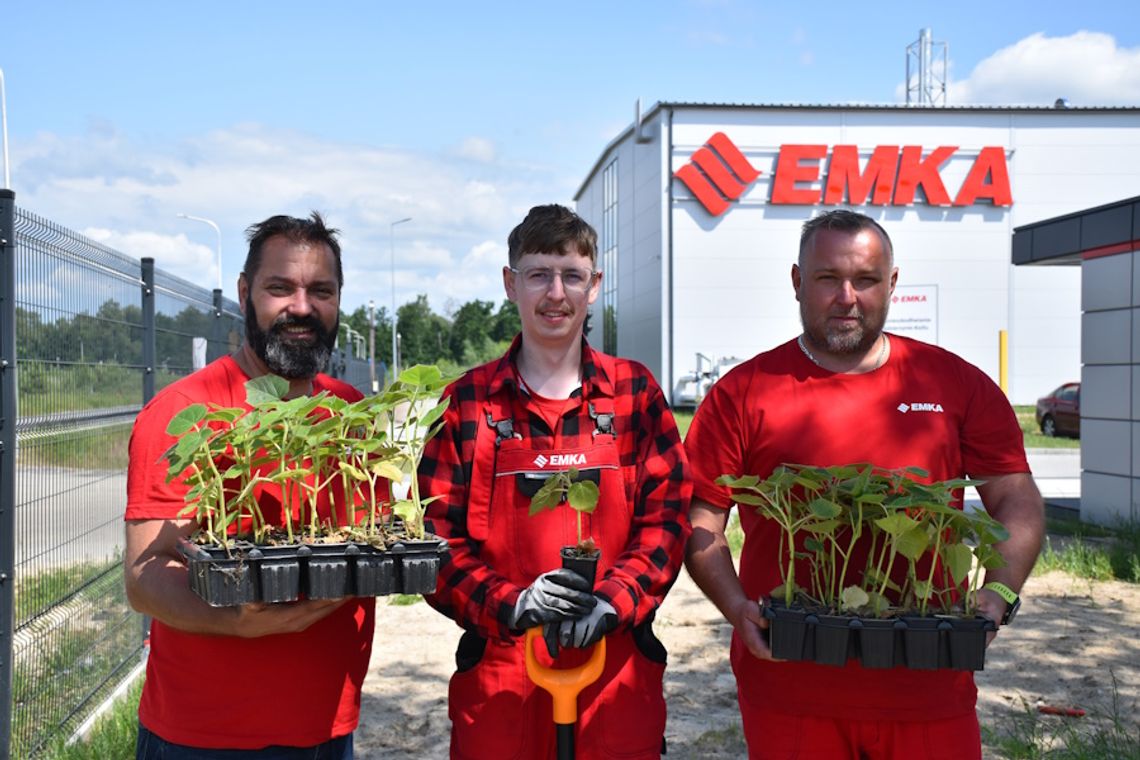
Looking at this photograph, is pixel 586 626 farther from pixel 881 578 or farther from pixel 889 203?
pixel 889 203

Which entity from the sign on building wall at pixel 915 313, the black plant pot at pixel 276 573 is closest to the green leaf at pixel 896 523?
the black plant pot at pixel 276 573

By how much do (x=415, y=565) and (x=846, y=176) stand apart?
95.8 feet

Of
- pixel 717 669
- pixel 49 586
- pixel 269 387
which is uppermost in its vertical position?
pixel 269 387

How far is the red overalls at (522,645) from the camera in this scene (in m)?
2.57

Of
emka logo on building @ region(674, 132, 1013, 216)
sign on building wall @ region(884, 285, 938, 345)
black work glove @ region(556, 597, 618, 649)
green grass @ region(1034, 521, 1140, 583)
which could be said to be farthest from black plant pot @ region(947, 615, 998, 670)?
emka logo on building @ region(674, 132, 1013, 216)

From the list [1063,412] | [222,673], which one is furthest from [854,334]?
[1063,412]

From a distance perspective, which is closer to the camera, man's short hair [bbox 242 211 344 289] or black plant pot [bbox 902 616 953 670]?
black plant pot [bbox 902 616 953 670]

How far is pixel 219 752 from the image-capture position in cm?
232

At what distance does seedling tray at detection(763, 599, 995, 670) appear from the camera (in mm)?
2197

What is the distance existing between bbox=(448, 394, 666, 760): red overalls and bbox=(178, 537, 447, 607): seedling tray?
1.39 ft

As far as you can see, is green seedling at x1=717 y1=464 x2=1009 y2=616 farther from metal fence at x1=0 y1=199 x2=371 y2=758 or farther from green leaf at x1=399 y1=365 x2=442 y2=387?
metal fence at x1=0 y1=199 x2=371 y2=758

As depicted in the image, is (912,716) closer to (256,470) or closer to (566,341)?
(566,341)

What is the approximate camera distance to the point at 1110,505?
9.84 m

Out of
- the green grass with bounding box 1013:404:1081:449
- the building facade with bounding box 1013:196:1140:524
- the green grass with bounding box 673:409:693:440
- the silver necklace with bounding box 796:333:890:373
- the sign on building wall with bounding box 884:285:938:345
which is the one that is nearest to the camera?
the silver necklace with bounding box 796:333:890:373
